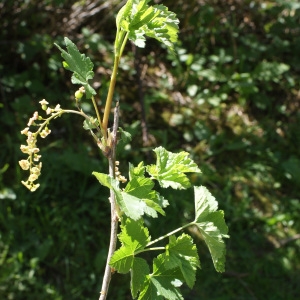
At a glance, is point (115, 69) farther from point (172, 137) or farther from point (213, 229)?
point (172, 137)

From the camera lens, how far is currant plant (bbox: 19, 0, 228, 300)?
830 millimetres

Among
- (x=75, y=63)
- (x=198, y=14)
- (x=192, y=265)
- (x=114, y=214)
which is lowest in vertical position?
(x=198, y=14)

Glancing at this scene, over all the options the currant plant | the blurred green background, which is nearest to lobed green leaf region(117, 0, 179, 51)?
the currant plant

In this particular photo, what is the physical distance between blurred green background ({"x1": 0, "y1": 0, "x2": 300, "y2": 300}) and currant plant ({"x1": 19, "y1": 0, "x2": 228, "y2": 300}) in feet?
6.38

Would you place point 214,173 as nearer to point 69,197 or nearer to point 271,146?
point 271,146

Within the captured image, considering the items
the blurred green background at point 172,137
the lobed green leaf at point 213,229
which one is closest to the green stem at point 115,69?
the lobed green leaf at point 213,229

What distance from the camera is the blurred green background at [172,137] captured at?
304 centimetres

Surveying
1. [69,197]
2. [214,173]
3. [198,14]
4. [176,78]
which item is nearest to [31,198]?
[69,197]

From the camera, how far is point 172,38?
0.94 m

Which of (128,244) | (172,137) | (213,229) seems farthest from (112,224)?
(172,137)

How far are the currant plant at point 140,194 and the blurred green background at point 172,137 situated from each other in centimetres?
195

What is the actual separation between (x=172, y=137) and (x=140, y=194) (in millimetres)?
2905

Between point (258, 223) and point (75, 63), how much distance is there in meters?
2.67

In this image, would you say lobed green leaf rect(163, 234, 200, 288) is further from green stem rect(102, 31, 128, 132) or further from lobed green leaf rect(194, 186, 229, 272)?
green stem rect(102, 31, 128, 132)
